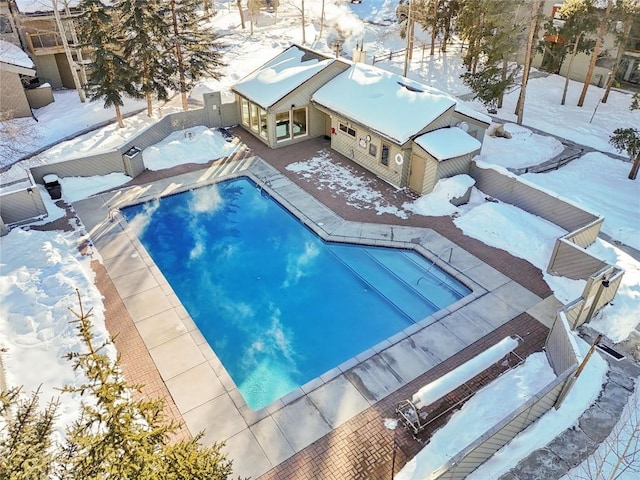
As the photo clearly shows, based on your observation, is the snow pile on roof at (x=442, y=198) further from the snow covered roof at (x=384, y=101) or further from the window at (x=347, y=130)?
the window at (x=347, y=130)

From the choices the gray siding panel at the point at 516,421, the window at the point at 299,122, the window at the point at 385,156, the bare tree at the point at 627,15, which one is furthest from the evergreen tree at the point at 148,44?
the bare tree at the point at 627,15

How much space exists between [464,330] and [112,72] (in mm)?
19316

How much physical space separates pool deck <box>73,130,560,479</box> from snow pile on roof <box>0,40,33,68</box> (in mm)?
12218

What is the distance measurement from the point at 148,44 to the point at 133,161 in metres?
6.48

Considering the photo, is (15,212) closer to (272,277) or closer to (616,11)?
(272,277)

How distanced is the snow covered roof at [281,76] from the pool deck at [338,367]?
241 inches

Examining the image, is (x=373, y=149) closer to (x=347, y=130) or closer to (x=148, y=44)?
(x=347, y=130)

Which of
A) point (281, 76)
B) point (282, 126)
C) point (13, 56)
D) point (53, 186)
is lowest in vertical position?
point (53, 186)

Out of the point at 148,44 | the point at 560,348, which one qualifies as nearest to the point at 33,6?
the point at 148,44

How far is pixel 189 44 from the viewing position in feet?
79.2

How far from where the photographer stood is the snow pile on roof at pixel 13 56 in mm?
24759

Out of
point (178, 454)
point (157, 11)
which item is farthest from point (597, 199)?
point (157, 11)

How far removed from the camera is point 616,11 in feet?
82.2

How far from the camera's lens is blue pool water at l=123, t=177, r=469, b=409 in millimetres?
12852
